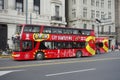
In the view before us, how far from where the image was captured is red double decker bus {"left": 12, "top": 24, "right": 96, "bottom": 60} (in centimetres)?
2319

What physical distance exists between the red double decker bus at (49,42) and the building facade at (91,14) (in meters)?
24.0

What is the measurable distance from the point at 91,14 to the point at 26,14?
2940cm

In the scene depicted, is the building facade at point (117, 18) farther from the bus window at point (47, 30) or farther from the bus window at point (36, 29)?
the bus window at point (36, 29)

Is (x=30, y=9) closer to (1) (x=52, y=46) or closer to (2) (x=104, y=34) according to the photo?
(1) (x=52, y=46)

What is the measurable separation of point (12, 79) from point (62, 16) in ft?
120

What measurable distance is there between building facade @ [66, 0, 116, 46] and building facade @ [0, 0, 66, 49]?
9.37 meters

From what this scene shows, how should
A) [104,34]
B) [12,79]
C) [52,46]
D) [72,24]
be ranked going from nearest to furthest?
[12,79] → [52,46] → [72,24] → [104,34]

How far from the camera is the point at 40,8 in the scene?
42.6 meters

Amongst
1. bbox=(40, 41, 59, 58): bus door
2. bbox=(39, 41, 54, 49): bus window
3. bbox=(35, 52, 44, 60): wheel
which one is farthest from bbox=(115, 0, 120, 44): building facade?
bbox=(35, 52, 44, 60): wheel

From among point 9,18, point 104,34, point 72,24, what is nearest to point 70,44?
point 9,18

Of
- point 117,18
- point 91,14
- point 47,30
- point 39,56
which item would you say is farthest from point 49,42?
point 117,18

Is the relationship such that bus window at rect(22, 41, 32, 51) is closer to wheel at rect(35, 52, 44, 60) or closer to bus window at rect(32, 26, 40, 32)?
wheel at rect(35, 52, 44, 60)

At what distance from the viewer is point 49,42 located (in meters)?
24.9

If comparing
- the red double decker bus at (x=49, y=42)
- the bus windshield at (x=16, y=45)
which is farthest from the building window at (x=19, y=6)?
the bus windshield at (x=16, y=45)
